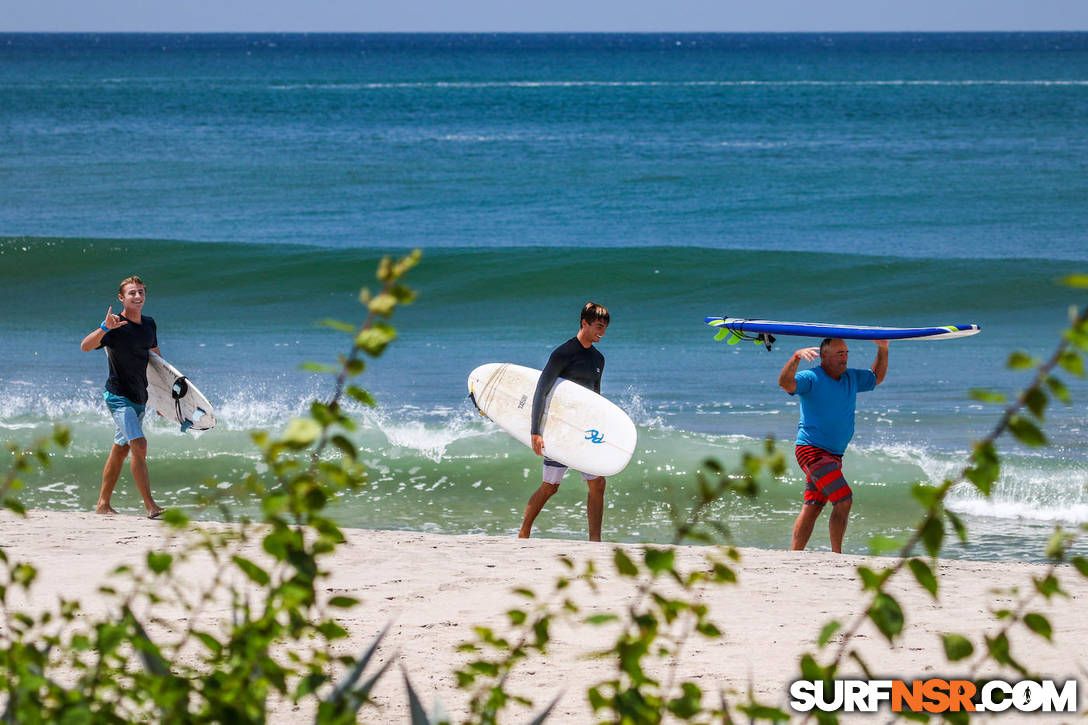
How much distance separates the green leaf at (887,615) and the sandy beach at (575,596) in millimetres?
2003

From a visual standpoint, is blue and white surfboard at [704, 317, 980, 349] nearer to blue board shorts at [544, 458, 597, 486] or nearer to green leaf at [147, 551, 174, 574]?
blue board shorts at [544, 458, 597, 486]

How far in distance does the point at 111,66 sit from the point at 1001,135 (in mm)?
94054

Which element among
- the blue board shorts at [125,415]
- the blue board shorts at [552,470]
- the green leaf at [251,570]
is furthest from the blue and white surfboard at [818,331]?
the green leaf at [251,570]

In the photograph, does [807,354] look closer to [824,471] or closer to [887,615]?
[824,471]

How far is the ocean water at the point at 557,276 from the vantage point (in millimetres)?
10289

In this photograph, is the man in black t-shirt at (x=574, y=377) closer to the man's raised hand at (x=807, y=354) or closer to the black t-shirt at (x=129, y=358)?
the man's raised hand at (x=807, y=354)

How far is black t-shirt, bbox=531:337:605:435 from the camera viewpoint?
754cm

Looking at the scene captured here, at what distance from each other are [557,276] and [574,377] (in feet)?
47.3

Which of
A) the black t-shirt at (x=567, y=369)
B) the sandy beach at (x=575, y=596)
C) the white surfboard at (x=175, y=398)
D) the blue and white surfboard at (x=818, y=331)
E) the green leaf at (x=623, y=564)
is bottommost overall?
the sandy beach at (x=575, y=596)

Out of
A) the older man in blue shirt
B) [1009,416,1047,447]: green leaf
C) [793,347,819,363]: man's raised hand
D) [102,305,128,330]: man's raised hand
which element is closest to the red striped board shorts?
the older man in blue shirt

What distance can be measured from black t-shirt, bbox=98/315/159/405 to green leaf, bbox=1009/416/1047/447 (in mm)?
6733

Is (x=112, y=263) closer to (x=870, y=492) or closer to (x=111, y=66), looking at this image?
(x=870, y=492)

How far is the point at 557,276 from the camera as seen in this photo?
22016mm

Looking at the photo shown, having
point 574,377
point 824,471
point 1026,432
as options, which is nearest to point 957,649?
point 1026,432
